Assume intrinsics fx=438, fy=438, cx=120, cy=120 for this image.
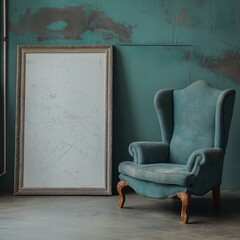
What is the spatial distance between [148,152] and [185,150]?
350 millimetres

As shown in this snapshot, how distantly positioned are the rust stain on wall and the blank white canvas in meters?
0.23

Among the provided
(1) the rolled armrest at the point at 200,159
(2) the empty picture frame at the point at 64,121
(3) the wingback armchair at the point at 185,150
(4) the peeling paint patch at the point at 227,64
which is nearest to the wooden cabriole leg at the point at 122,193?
(3) the wingback armchair at the point at 185,150

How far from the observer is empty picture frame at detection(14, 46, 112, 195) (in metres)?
4.34

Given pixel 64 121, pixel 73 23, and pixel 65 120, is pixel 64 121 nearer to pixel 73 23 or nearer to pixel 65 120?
pixel 65 120

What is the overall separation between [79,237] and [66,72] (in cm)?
201

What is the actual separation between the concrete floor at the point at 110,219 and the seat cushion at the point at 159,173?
0.31 metres

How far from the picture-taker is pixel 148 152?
12.8 feet

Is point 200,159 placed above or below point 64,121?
below

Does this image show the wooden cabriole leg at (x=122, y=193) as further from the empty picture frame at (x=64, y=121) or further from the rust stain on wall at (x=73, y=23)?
the rust stain on wall at (x=73, y=23)

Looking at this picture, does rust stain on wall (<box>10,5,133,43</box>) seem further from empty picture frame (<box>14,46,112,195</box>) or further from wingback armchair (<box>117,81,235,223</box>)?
wingback armchair (<box>117,81,235,223</box>)

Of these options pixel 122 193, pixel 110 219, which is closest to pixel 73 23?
pixel 122 193

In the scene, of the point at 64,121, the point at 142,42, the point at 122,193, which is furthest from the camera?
the point at 142,42

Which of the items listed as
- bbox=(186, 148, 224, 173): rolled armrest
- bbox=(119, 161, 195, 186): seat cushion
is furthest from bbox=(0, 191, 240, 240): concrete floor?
bbox=(186, 148, 224, 173): rolled armrest

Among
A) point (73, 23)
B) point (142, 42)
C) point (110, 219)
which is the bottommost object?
point (110, 219)
